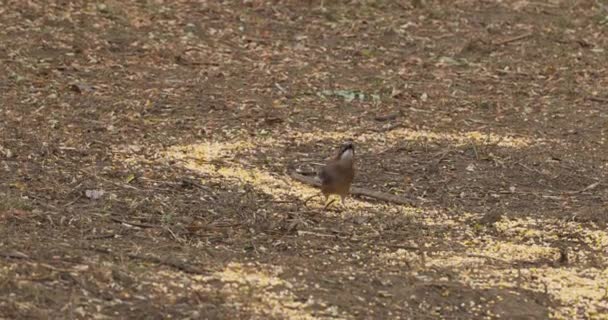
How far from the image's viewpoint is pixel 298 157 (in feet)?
23.1

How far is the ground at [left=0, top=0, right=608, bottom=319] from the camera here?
4648 mm

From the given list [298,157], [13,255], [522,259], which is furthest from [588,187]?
[13,255]

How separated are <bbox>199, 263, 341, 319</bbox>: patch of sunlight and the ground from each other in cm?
1

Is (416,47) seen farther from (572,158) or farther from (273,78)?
(572,158)

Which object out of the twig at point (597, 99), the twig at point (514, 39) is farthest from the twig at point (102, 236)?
the twig at point (514, 39)

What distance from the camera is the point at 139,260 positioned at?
477 cm

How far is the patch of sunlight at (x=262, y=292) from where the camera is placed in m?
4.38

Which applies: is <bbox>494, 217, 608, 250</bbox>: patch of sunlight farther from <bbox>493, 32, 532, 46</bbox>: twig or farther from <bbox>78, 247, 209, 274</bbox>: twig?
<bbox>493, 32, 532, 46</bbox>: twig

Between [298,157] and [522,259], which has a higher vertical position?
[522,259]

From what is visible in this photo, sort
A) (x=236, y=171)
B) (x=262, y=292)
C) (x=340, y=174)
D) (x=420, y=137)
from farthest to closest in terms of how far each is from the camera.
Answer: (x=420, y=137)
(x=236, y=171)
(x=340, y=174)
(x=262, y=292)

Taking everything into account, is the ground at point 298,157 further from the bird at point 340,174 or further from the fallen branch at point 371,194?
the bird at point 340,174

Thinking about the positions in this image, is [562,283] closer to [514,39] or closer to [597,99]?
[597,99]

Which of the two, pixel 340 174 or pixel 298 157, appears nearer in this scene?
pixel 340 174

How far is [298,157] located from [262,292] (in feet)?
8.45
